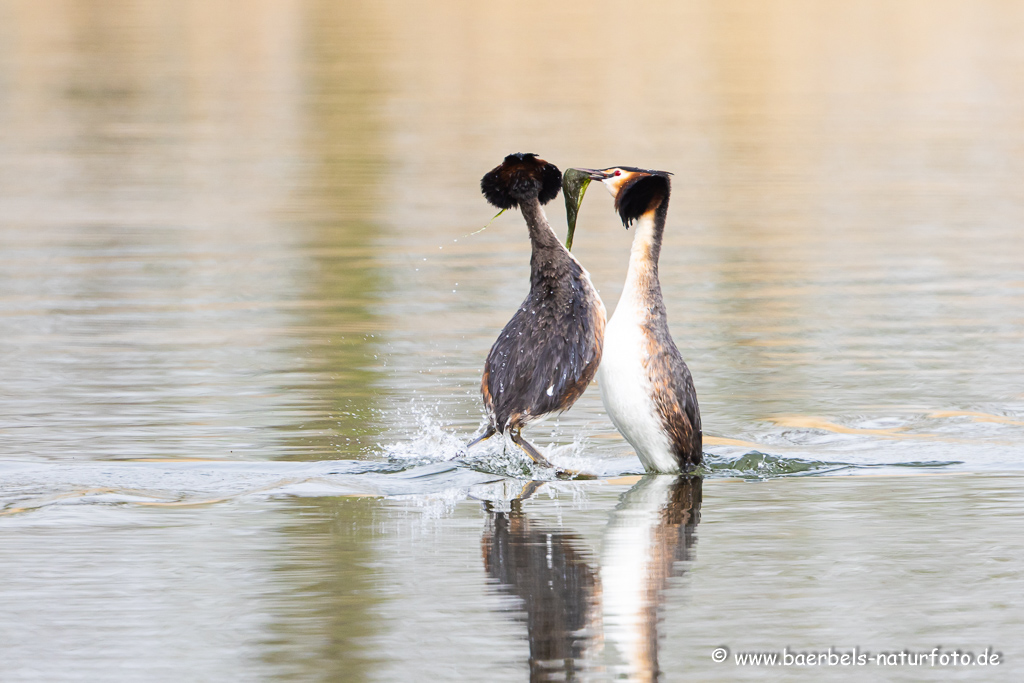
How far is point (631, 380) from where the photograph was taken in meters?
8.16

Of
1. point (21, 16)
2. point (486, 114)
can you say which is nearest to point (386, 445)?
point (486, 114)

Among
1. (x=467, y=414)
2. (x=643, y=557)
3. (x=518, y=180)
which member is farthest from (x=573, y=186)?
(x=643, y=557)

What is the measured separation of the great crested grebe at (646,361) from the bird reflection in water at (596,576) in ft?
0.81

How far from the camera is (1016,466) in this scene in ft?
27.1

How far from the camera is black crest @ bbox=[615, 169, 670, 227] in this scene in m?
8.27

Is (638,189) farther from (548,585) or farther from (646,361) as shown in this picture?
(548,585)

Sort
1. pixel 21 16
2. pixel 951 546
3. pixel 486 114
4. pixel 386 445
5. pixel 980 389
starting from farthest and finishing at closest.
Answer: pixel 21 16 < pixel 486 114 < pixel 980 389 < pixel 386 445 < pixel 951 546

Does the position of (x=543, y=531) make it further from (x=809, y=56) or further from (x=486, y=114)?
(x=809, y=56)

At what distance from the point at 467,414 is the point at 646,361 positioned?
5.86 feet

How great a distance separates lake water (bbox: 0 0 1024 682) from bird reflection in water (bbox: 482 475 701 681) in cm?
2

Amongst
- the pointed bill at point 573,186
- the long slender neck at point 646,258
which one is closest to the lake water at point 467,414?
the long slender neck at point 646,258

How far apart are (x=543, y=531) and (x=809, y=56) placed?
38168 millimetres

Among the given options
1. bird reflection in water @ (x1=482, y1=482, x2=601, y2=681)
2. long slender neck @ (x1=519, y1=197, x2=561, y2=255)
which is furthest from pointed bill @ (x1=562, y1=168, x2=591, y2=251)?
bird reflection in water @ (x1=482, y1=482, x2=601, y2=681)

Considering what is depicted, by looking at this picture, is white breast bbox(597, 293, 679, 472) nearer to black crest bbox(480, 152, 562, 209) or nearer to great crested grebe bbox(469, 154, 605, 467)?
great crested grebe bbox(469, 154, 605, 467)
